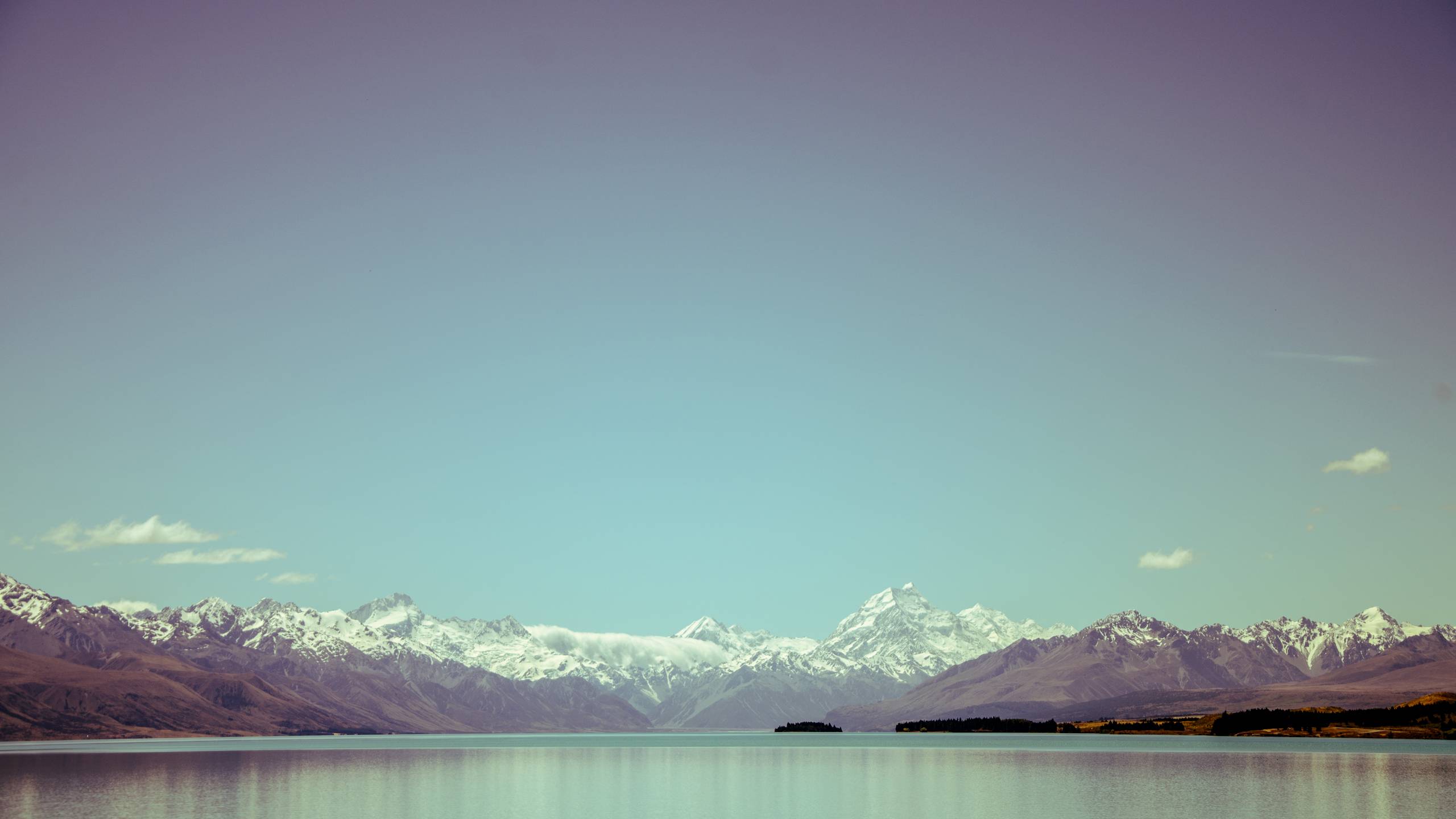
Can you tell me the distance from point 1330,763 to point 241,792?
444 feet

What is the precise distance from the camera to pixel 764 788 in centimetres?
12312

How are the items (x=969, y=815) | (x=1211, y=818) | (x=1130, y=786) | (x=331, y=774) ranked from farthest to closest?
(x=331, y=774), (x=1130, y=786), (x=969, y=815), (x=1211, y=818)

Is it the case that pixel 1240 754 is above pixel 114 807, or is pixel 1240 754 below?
below

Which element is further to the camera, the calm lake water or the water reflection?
the water reflection

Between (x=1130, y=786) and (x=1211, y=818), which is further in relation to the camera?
(x=1130, y=786)

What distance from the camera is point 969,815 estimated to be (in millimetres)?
89312

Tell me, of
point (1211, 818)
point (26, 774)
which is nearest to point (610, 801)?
point (1211, 818)

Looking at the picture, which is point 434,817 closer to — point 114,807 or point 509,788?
point 114,807

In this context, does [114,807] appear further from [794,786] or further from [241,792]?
[794,786]

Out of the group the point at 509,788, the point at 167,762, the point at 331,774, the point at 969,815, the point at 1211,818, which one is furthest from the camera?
the point at 167,762

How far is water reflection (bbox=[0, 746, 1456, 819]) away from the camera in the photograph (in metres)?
91.9

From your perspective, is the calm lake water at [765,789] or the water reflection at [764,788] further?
the water reflection at [764,788]

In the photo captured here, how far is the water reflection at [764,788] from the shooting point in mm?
91875

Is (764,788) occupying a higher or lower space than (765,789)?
lower
